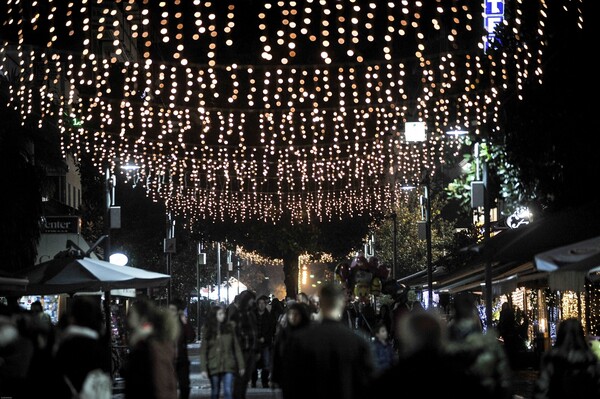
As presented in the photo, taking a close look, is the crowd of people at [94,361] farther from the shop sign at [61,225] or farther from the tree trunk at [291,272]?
the tree trunk at [291,272]

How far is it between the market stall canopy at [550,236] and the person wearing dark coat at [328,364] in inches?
361

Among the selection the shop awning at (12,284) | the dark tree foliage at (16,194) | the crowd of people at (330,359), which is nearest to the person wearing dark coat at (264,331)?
the shop awning at (12,284)

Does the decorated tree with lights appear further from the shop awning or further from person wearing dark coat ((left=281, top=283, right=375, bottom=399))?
person wearing dark coat ((left=281, top=283, right=375, bottom=399))

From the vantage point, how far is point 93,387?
9.34m

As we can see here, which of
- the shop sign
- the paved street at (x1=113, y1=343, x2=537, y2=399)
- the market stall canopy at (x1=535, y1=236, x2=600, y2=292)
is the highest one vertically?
the shop sign

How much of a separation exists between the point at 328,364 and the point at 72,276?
12485 millimetres

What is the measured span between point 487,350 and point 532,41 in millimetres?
12221

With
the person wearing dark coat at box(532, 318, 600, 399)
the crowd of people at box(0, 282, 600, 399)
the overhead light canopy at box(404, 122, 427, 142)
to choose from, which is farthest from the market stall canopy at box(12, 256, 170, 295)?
the person wearing dark coat at box(532, 318, 600, 399)

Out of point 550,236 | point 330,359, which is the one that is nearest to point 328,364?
point 330,359

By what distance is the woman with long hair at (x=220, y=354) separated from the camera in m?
16.4

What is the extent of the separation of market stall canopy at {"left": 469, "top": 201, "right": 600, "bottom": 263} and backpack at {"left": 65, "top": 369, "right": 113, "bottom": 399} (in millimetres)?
9570

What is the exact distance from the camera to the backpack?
30.5 feet

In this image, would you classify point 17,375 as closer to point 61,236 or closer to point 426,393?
point 426,393

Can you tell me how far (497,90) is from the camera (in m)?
23.2
